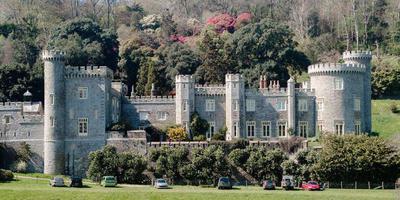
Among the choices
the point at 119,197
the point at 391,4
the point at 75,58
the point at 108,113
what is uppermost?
the point at 391,4

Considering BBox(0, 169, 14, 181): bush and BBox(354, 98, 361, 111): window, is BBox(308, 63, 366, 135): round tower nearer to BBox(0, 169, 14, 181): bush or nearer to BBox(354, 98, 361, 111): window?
BBox(354, 98, 361, 111): window

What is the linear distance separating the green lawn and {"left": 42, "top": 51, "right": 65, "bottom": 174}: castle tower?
1362cm

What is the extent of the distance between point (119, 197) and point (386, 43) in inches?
2356

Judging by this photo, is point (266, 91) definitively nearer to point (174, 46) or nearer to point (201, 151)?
point (201, 151)

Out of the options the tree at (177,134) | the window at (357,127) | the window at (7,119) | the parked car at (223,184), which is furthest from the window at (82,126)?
the window at (357,127)

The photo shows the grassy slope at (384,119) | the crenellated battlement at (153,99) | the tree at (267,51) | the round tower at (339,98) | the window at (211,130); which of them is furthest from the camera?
the tree at (267,51)

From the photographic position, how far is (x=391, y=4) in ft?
392

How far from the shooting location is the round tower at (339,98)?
271 ft

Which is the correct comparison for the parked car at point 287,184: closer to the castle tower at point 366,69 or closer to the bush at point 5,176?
the castle tower at point 366,69

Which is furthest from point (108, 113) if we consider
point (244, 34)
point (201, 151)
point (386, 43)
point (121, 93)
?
point (386, 43)

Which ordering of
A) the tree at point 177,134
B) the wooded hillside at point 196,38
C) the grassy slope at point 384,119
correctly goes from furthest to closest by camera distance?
→ the wooded hillside at point 196,38, the grassy slope at point 384,119, the tree at point 177,134

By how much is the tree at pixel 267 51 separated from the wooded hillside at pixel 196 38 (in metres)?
0.11

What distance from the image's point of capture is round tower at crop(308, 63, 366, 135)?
8275 cm

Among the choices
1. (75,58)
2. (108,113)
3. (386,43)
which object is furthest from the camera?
(386,43)
